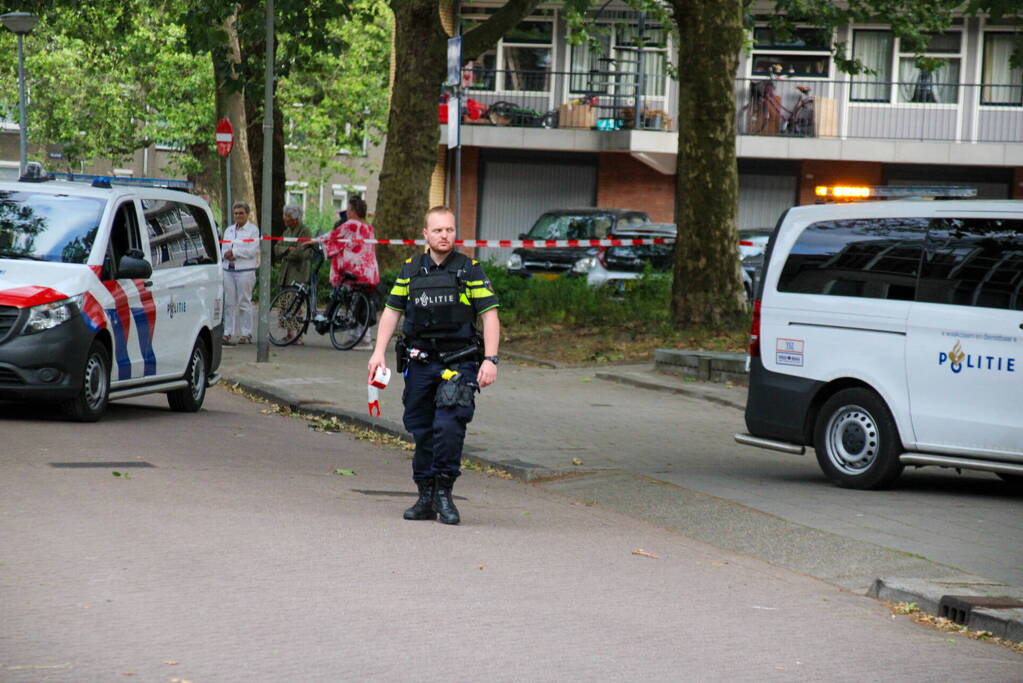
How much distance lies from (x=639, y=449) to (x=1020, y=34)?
16.2 ft

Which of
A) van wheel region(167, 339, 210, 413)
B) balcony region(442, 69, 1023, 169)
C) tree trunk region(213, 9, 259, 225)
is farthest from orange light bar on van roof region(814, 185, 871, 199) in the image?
balcony region(442, 69, 1023, 169)

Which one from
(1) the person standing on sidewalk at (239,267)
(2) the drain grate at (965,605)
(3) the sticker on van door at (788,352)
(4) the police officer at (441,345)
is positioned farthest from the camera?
(1) the person standing on sidewalk at (239,267)

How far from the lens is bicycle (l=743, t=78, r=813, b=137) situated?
1481 inches

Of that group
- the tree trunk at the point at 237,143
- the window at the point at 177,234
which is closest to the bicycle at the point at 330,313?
the window at the point at 177,234

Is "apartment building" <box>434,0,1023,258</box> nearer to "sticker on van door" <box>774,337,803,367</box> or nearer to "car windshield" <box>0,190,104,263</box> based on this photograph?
"car windshield" <box>0,190,104,263</box>

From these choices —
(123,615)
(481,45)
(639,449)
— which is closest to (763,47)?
(481,45)

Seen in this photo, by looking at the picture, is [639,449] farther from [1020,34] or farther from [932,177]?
[932,177]

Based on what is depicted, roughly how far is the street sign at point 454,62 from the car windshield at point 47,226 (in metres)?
6.28

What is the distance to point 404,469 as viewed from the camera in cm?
1101

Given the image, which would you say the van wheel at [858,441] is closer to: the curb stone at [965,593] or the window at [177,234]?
the curb stone at [965,593]

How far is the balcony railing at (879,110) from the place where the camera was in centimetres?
3769

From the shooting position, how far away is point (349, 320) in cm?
2000

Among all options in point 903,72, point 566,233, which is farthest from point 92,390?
point 903,72

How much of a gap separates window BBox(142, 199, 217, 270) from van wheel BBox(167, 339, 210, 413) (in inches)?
31.5
